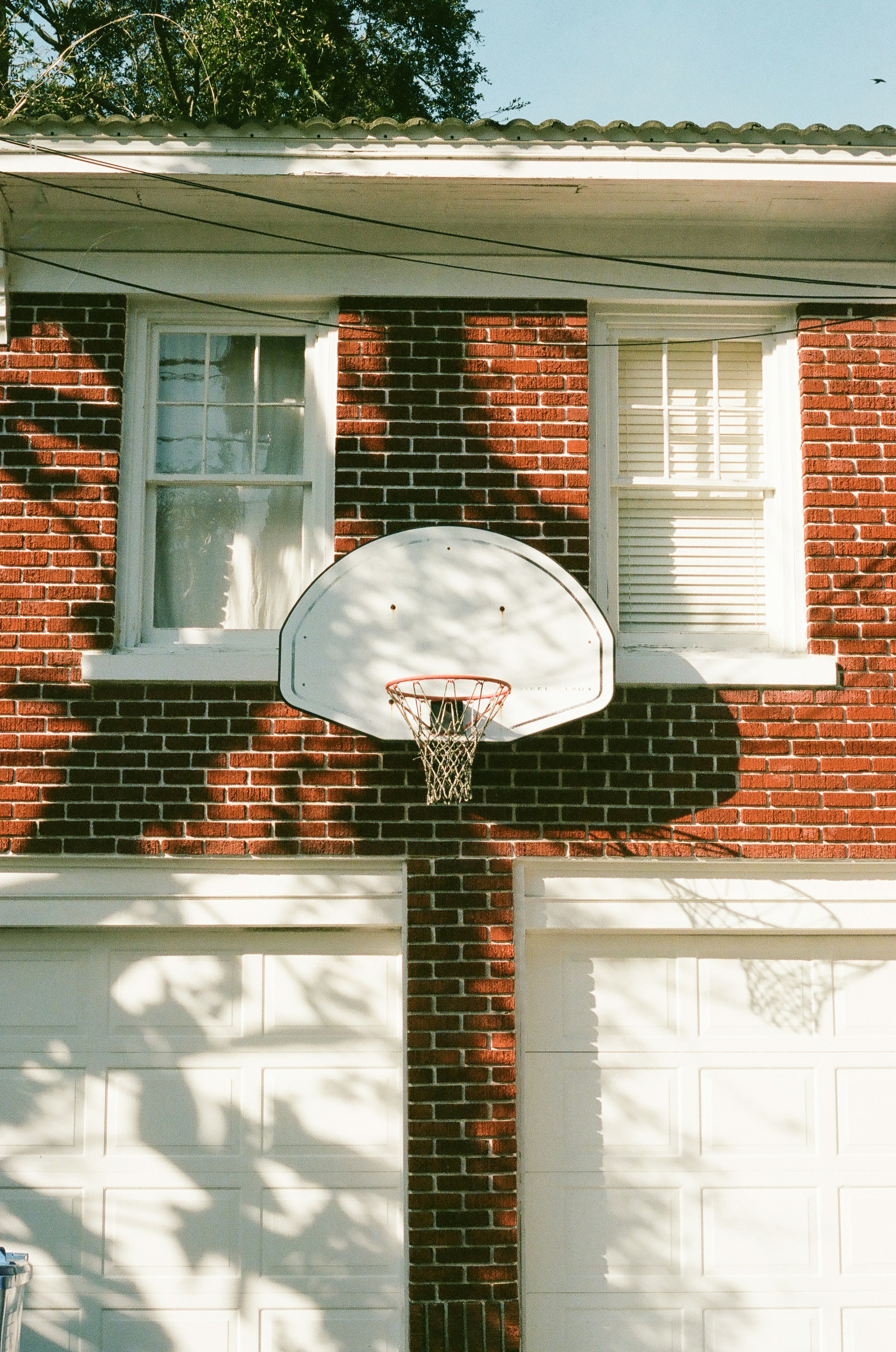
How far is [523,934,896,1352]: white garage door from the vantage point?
6117mm

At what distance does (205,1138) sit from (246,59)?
11.1m

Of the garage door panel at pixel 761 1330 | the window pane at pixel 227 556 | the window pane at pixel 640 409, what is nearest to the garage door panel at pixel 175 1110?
the window pane at pixel 227 556

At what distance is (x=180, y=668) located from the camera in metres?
6.25

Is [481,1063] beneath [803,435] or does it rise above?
beneath

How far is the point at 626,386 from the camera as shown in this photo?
6.82 metres

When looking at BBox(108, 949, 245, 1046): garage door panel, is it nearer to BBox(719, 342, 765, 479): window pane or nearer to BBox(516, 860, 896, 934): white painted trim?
BBox(516, 860, 896, 934): white painted trim

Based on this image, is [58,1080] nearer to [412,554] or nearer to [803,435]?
[412,554]

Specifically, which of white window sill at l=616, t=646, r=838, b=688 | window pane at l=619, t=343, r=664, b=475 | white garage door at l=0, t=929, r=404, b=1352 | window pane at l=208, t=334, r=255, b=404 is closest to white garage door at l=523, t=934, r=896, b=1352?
white garage door at l=0, t=929, r=404, b=1352

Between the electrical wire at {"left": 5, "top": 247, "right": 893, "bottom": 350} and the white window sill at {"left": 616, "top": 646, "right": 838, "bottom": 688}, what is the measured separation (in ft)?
5.71

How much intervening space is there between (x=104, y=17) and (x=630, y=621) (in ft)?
41.3

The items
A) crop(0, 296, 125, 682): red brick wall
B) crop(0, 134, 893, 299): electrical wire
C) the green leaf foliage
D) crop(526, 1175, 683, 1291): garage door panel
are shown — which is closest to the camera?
crop(526, 1175, 683, 1291): garage door panel

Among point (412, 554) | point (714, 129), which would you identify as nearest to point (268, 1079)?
point (412, 554)

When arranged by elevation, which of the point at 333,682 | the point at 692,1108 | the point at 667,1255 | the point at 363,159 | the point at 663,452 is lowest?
the point at 667,1255

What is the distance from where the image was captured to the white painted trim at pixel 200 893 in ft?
20.3
